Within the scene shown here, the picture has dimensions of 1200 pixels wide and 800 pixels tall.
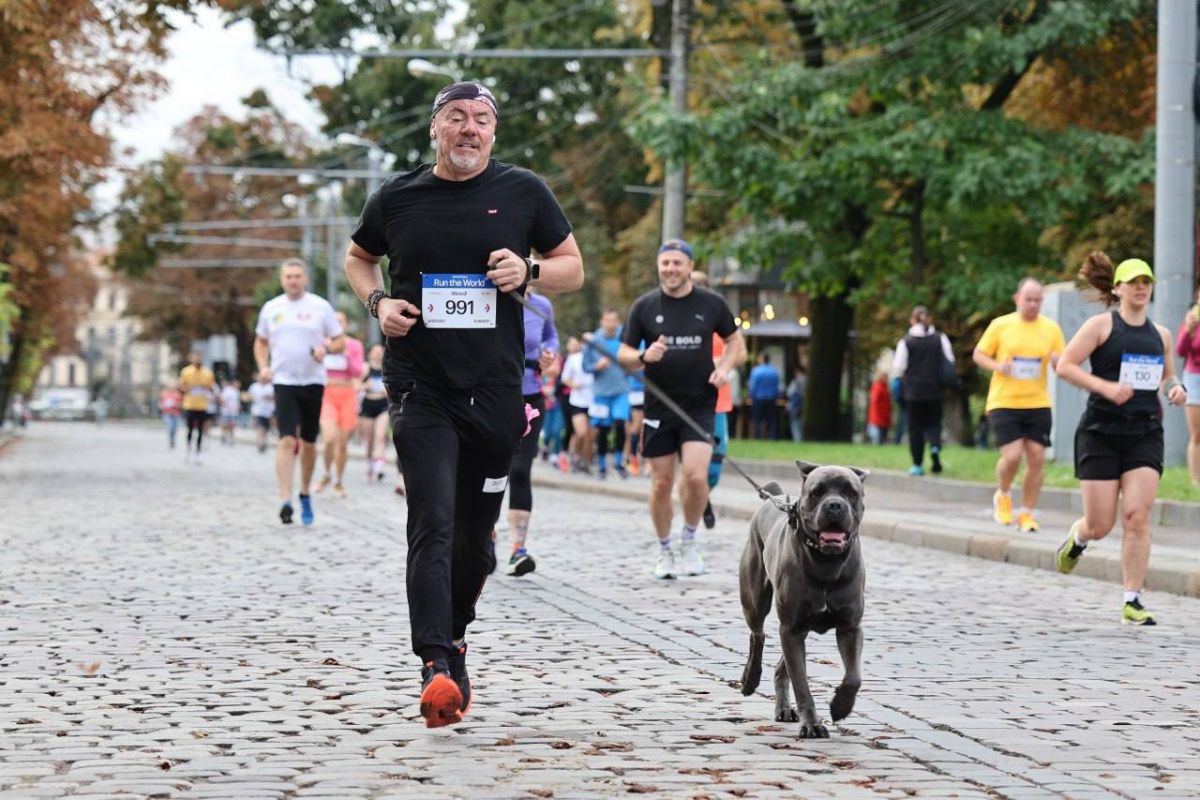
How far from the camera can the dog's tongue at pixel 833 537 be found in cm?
646

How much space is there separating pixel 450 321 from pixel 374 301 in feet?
0.92

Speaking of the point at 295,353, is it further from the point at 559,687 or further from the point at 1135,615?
the point at 559,687

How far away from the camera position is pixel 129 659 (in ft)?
27.9

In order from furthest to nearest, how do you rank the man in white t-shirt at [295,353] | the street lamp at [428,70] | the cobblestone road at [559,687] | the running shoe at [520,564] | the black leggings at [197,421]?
the street lamp at [428,70] → the black leggings at [197,421] → the man in white t-shirt at [295,353] → the running shoe at [520,564] → the cobblestone road at [559,687]

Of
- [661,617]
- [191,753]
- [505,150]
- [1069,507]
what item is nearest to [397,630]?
[661,617]

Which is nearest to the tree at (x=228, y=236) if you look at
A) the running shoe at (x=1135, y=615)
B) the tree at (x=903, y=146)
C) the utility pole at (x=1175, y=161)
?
the tree at (x=903, y=146)

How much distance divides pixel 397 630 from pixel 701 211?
36.7m

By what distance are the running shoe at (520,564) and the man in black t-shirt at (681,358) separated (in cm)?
91

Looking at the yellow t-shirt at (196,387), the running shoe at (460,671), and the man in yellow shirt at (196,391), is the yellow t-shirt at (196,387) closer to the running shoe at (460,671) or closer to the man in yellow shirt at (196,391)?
the man in yellow shirt at (196,391)

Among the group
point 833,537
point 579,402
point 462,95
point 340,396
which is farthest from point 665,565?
point 579,402

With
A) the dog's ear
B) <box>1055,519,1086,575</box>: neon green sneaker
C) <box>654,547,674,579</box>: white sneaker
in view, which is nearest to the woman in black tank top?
<box>1055,519,1086,575</box>: neon green sneaker

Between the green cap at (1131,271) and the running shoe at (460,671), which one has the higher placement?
the green cap at (1131,271)

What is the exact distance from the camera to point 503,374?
673 centimetres

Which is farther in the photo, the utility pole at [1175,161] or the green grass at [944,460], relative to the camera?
the green grass at [944,460]
